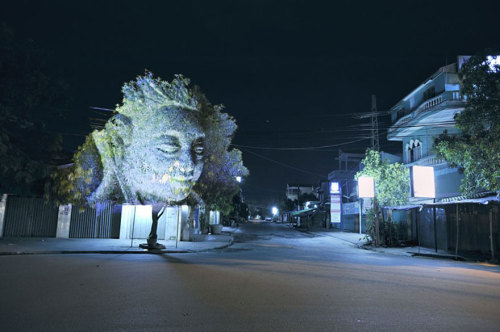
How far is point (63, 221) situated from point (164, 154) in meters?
10.5

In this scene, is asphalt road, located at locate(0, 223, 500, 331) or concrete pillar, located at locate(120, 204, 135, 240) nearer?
asphalt road, located at locate(0, 223, 500, 331)

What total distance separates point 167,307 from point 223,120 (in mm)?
14309

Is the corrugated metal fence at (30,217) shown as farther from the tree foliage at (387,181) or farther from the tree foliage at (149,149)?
the tree foliage at (387,181)

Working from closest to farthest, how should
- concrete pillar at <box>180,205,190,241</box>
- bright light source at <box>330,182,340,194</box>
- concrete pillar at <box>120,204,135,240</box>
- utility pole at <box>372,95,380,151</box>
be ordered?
1. concrete pillar at <box>120,204,135,240</box>
2. concrete pillar at <box>180,205,190,241</box>
3. utility pole at <box>372,95,380,151</box>
4. bright light source at <box>330,182,340,194</box>

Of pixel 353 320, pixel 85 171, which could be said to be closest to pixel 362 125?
pixel 85 171

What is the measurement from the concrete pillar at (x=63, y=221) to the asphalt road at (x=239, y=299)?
11314mm

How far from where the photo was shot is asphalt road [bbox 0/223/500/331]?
518cm

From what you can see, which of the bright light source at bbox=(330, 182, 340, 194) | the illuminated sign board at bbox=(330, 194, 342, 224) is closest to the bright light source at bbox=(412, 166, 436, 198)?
the illuminated sign board at bbox=(330, 194, 342, 224)

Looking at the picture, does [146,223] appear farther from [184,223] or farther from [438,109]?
[438,109]

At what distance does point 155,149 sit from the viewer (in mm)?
15836

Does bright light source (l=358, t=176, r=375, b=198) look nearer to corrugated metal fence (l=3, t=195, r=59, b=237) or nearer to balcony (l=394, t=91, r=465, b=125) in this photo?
balcony (l=394, t=91, r=465, b=125)

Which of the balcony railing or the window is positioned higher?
the balcony railing

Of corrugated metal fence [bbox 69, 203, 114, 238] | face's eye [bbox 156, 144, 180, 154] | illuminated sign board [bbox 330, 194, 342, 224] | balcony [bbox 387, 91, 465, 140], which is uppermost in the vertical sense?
balcony [bbox 387, 91, 465, 140]

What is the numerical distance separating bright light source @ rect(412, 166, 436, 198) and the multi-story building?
2.82 meters
